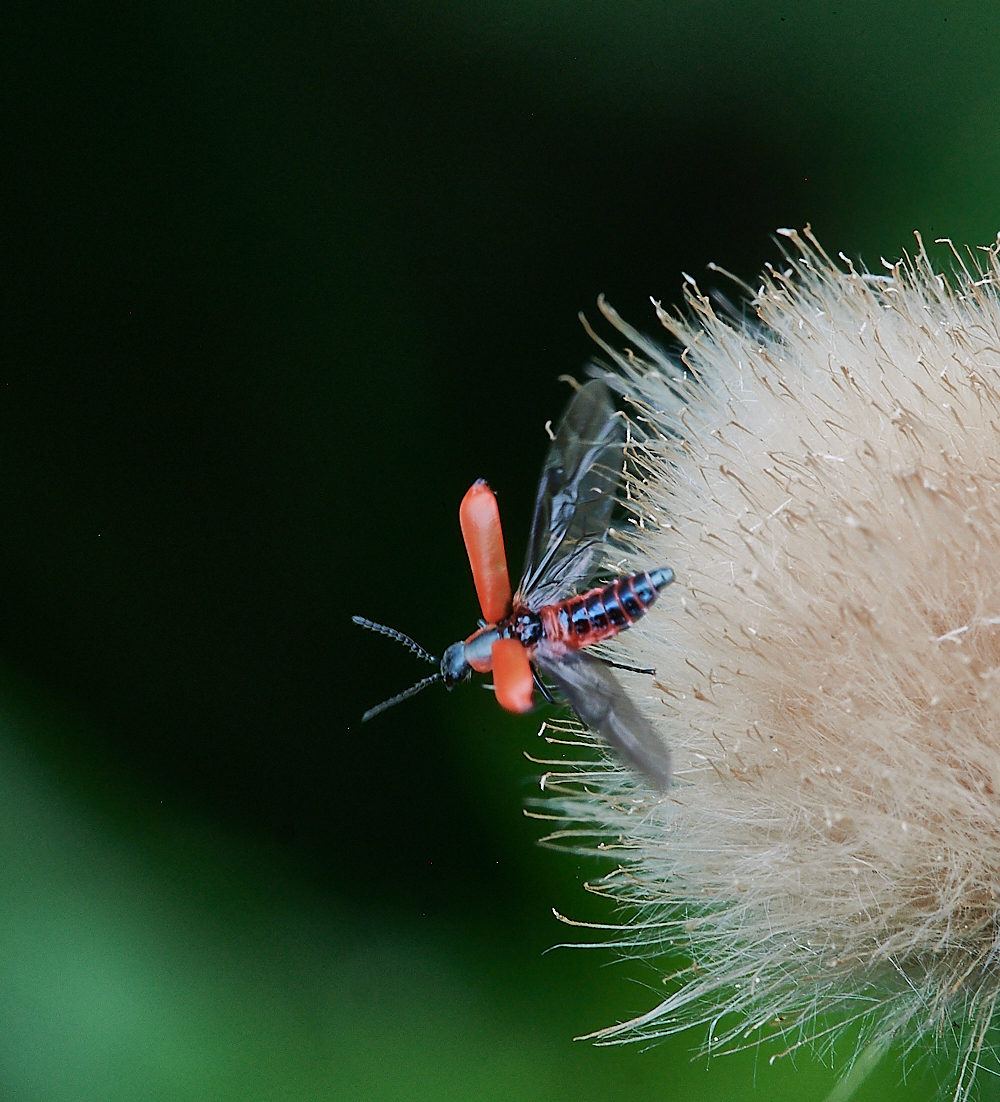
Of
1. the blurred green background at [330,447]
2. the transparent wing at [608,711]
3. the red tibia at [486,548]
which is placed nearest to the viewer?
the transparent wing at [608,711]

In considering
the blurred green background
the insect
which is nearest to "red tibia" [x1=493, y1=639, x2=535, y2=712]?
the insect

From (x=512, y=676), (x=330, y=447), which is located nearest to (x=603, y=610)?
(x=512, y=676)

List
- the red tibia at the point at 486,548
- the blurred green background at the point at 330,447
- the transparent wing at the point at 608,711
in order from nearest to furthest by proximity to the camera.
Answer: the transparent wing at the point at 608,711 < the red tibia at the point at 486,548 < the blurred green background at the point at 330,447

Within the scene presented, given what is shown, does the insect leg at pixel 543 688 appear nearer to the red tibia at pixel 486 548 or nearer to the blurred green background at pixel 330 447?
the red tibia at pixel 486 548

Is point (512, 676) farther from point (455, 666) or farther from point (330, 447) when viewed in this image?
point (330, 447)

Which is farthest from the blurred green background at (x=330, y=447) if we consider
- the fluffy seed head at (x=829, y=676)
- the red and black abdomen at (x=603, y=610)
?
the red and black abdomen at (x=603, y=610)

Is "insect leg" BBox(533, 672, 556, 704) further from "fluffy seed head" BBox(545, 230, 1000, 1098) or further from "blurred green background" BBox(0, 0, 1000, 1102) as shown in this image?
"blurred green background" BBox(0, 0, 1000, 1102)
